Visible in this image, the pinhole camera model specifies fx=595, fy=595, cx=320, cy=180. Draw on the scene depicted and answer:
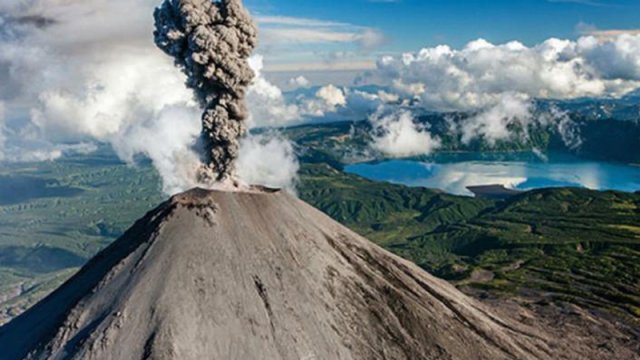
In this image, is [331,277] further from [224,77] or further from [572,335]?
[572,335]

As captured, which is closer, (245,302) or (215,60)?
(245,302)

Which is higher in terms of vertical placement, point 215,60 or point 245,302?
point 215,60

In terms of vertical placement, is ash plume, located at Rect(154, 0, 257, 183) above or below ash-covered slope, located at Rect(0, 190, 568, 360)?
above

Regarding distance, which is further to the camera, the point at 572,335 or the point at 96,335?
the point at 572,335

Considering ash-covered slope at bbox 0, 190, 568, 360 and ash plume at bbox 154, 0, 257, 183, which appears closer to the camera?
ash-covered slope at bbox 0, 190, 568, 360

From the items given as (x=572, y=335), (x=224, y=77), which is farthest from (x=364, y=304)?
(x=572, y=335)
